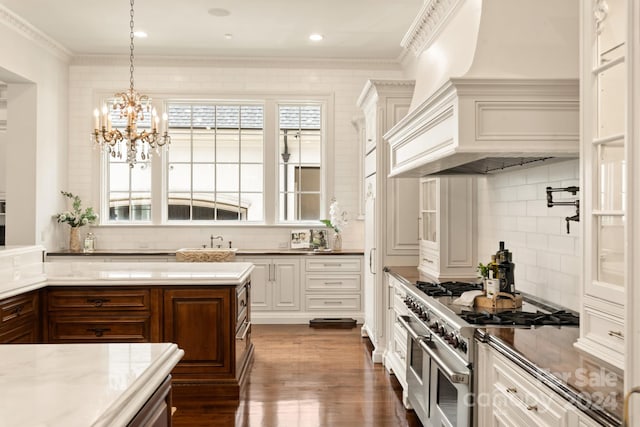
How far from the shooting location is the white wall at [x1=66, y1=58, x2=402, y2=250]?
698cm

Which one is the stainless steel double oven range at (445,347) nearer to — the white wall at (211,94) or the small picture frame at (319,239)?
the small picture frame at (319,239)

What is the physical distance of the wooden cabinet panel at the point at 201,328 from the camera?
3.90 m

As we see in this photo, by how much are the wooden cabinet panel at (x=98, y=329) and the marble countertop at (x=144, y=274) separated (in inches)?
10.3

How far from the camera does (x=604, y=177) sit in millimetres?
1865

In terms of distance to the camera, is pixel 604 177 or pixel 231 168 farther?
pixel 231 168

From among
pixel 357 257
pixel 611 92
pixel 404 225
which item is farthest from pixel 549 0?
pixel 357 257

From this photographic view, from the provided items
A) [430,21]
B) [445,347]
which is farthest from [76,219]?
[445,347]

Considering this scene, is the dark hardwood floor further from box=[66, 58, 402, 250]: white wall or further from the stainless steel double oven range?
box=[66, 58, 402, 250]: white wall

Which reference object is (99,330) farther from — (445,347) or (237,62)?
(237,62)

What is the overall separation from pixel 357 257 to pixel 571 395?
200 inches

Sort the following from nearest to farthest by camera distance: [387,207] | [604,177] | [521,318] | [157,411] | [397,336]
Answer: [157,411], [604,177], [521,318], [397,336], [387,207]

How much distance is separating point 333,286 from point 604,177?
495cm

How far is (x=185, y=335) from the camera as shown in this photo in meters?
3.90

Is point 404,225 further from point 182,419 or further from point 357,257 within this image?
point 182,419
